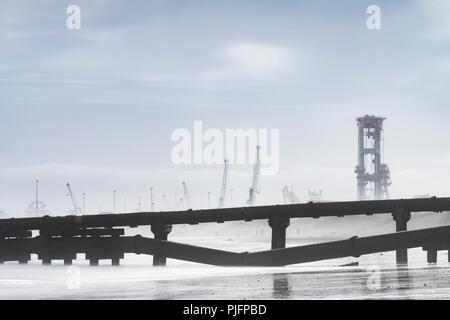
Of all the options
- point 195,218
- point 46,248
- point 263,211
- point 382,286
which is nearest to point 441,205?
point 263,211

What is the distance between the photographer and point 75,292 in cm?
1878

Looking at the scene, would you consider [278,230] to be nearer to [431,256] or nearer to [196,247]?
[196,247]

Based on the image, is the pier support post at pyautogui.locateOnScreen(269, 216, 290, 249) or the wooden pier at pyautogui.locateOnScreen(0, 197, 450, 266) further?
the pier support post at pyautogui.locateOnScreen(269, 216, 290, 249)

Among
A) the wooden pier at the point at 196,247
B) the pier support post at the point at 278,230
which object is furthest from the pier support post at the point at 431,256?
the pier support post at the point at 278,230

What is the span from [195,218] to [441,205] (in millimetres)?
13166

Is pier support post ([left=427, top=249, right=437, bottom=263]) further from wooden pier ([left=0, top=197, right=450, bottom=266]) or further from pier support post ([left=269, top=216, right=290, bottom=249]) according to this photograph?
pier support post ([left=269, top=216, right=290, bottom=249])

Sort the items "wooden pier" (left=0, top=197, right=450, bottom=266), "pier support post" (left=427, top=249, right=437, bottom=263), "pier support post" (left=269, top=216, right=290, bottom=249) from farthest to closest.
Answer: "pier support post" (left=269, top=216, right=290, bottom=249), "pier support post" (left=427, top=249, right=437, bottom=263), "wooden pier" (left=0, top=197, right=450, bottom=266)

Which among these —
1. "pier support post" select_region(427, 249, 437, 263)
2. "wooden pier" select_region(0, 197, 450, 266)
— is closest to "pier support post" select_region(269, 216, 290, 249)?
"wooden pier" select_region(0, 197, 450, 266)

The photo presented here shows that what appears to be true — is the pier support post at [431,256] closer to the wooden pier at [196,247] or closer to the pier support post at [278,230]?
the wooden pier at [196,247]

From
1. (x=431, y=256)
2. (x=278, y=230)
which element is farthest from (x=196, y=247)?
(x=431, y=256)

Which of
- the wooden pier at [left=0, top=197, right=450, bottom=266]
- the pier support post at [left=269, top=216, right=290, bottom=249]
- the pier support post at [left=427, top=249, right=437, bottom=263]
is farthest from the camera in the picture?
the pier support post at [left=269, top=216, right=290, bottom=249]

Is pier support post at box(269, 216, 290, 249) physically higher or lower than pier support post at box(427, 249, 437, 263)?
higher
